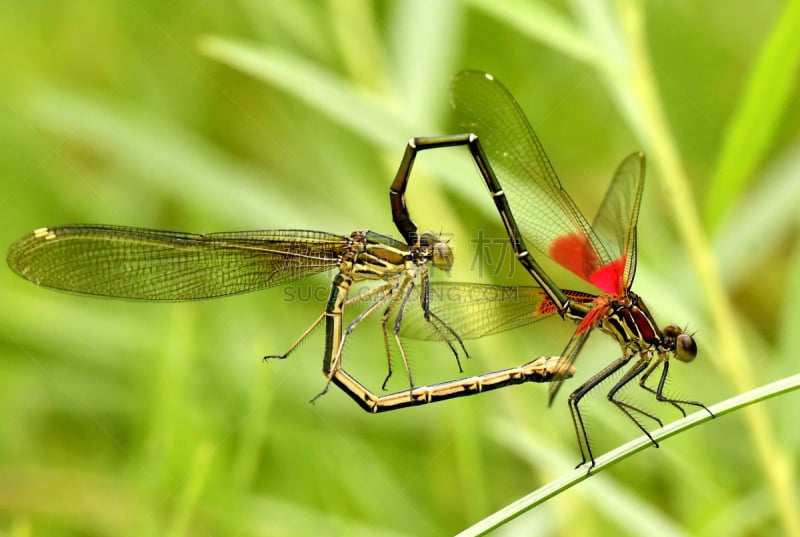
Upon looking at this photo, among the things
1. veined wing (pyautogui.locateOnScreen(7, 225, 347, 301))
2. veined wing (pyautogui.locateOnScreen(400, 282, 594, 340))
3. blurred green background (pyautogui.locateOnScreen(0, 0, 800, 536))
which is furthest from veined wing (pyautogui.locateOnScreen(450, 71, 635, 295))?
veined wing (pyautogui.locateOnScreen(7, 225, 347, 301))

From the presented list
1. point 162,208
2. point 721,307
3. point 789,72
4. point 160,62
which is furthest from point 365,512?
point 160,62

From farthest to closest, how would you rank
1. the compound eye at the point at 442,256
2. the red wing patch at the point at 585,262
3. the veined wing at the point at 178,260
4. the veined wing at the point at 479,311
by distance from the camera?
1. the veined wing at the point at 178,260
2. the compound eye at the point at 442,256
3. the veined wing at the point at 479,311
4. the red wing patch at the point at 585,262

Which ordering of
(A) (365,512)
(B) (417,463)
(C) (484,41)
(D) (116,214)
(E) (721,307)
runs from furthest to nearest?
(C) (484,41) → (D) (116,214) → (B) (417,463) → (A) (365,512) → (E) (721,307)

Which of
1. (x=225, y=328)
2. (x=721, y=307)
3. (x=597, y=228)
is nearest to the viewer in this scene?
(x=597, y=228)

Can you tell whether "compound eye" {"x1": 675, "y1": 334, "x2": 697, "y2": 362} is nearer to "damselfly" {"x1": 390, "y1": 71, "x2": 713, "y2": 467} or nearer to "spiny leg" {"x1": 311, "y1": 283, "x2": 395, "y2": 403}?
"damselfly" {"x1": 390, "y1": 71, "x2": 713, "y2": 467}

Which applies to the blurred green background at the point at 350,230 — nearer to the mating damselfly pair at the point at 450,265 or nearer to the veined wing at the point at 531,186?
the mating damselfly pair at the point at 450,265

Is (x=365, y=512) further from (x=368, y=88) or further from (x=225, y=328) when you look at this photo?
(x=368, y=88)

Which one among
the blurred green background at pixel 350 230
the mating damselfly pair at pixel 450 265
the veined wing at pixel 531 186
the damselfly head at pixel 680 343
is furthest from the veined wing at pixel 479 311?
the blurred green background at pixel 350 230
